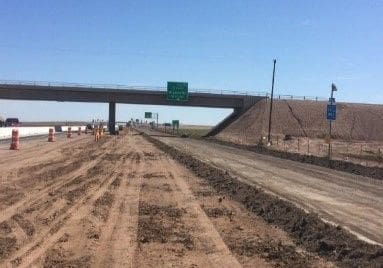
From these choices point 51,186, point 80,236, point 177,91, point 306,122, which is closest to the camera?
point 80,236

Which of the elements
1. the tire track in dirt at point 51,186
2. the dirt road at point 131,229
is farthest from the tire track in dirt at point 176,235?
the tire track in dirt at point 51,186

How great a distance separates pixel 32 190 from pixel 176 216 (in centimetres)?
565

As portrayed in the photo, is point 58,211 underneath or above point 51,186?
above

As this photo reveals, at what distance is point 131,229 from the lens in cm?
1074

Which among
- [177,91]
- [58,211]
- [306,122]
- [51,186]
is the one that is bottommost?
[51,186]

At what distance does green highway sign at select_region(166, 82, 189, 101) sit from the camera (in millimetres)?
90312

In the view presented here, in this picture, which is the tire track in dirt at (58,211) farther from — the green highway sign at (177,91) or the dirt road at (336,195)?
the green highway sign at (177,91)

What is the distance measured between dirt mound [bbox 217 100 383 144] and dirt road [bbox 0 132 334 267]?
72604 mm

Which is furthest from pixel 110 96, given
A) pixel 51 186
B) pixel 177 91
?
pixel 51 186

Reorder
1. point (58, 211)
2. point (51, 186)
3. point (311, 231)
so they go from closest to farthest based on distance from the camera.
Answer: point (311, 231) < point (58, 211) < point (51, 186)

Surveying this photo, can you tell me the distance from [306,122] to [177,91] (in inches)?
983

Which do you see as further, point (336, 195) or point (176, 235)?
point (336, 195)

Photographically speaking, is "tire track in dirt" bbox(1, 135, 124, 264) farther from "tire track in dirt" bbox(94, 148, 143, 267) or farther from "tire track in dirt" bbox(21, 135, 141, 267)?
"tire track in dirt" bbox(94, 148, 143, 267)

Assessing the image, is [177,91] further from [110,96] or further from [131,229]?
[131,229]
